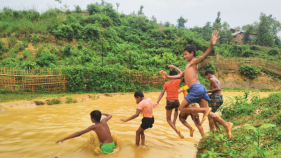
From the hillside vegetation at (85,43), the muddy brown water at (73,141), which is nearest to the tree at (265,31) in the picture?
the hillside vegetation at (85,43)

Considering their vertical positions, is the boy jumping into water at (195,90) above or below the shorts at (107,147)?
above

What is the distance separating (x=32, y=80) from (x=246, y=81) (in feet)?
87.3

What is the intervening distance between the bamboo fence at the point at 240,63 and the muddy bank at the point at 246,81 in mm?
996

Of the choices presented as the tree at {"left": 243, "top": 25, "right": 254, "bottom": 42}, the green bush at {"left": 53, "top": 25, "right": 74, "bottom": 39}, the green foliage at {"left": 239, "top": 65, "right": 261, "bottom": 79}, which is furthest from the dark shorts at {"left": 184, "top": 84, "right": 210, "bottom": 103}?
the tree at {"left": 243, "top": 25, "right": 254, "bottom": 42}

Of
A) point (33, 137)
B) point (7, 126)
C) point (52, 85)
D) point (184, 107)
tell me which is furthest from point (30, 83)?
point (184, 107)

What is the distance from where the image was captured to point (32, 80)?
11.3 meters

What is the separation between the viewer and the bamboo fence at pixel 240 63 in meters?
22.6

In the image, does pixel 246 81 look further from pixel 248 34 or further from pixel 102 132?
pixel 102 132

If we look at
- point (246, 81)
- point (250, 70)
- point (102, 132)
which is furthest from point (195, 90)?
point (246, 81)

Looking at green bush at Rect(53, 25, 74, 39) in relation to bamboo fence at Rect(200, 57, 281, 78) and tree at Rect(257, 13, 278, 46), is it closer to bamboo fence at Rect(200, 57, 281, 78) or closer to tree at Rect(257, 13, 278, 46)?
bamboo fence at Rect(200, 57, 281, 78)

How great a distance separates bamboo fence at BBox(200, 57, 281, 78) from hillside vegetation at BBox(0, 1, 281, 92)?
1773 millimetres

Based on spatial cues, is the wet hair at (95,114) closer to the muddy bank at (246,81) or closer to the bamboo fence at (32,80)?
the bamboo fence at (32,80)

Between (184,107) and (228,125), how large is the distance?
85 cm

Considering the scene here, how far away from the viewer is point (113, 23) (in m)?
32.2
